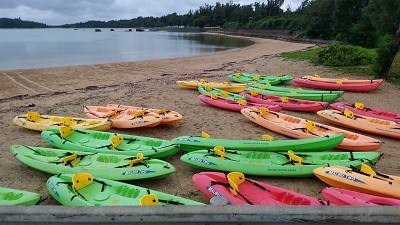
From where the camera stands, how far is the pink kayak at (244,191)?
12.8 ft

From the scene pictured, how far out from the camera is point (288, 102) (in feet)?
29.1

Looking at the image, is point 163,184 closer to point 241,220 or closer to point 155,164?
point 155,164

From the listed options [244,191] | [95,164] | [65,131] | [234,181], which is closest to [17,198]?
[95,164]

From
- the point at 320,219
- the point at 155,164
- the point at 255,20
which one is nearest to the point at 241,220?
the point at 320,219

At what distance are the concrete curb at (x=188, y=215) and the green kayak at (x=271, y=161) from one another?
2.95 metres

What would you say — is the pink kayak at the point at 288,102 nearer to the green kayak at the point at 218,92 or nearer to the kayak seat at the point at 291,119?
the green kayak at the point at 218,92

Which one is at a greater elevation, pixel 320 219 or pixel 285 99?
pixel 320 219

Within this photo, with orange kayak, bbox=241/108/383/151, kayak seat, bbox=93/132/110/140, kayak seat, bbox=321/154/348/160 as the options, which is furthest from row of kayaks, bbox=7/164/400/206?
kayak seat, bbox=93/132/110/140

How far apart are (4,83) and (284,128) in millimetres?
12979

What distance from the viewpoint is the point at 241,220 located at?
1.95 meters

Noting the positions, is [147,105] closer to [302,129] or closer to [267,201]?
[302,129]

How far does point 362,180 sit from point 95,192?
13.0ft

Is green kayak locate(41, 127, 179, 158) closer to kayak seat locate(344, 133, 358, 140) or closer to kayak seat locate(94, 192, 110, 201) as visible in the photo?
kayak seat locate(94, 192, 110, 201)

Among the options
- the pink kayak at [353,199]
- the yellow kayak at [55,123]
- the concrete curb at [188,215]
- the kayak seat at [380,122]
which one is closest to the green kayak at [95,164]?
the yellow kayak at [55,123]
